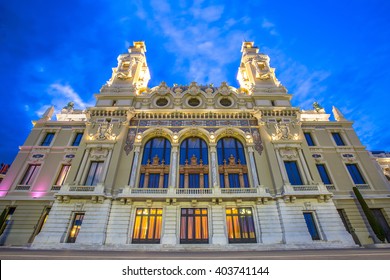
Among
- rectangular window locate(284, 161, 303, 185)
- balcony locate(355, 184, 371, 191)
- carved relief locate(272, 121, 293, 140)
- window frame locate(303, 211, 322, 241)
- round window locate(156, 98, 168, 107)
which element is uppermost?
round window locate(156, 98, 168, 107)

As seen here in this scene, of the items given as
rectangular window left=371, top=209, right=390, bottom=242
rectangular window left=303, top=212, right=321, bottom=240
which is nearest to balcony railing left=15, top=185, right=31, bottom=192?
rectangular window left=303, top=212, right=321, bottom=240

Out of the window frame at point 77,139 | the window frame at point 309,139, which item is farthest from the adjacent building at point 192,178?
the window frame at point 309,139

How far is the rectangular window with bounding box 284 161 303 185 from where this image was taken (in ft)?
70.3

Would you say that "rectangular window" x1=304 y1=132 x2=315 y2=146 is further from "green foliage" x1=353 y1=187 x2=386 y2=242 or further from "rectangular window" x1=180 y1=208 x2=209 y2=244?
"rectangular window" x1=180 y1=208 x2=209 y2=244

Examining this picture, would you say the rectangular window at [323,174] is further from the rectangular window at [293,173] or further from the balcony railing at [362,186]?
the rectangular window at [293,173]

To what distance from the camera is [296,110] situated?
86.4ft

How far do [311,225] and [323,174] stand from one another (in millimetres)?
7849

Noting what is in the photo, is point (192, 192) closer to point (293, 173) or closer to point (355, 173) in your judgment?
point (293, 173)

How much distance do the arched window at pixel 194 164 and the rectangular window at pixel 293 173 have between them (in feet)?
31.4

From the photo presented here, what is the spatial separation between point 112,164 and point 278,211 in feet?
62.0

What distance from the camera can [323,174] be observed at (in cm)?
2341

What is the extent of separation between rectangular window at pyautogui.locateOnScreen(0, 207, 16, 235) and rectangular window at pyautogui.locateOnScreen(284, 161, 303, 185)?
30.9 meters

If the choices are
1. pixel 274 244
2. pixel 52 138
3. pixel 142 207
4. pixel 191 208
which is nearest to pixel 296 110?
pixel 274 244

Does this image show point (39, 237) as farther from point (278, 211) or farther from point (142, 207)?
point (278, 211)
